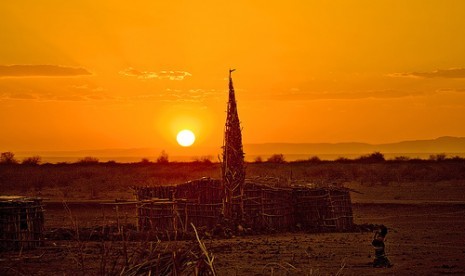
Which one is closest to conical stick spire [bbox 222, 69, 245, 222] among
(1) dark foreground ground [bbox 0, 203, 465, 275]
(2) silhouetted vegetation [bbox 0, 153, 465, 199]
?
(1) dark foreground ground [bbox 0, 203, 465, 275]

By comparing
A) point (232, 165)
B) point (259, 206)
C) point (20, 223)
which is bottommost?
point (20, 223)

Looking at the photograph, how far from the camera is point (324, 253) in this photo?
17000 mm

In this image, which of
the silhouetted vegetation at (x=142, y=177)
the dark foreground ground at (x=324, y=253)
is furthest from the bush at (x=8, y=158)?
the dark foreground ground at (x=324, y=253)

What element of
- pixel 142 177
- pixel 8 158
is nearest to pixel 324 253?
pixel 142 177

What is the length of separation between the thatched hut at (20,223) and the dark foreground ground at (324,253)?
0.42 meters

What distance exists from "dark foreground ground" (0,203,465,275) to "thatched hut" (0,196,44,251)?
42 centimetres

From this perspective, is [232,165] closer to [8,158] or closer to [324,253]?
[324,253]

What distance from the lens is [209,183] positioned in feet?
71.5

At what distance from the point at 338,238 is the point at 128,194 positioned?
20088 millimetres

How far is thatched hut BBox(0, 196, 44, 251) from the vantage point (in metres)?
17.8

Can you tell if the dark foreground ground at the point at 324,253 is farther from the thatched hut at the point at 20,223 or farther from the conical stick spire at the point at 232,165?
the conical stick spire at the point at 232,165

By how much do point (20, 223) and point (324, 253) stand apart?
7.29 m

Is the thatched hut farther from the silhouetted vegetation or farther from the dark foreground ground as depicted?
the silhouetted vegetation

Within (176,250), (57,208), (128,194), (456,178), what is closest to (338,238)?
(57,208)
